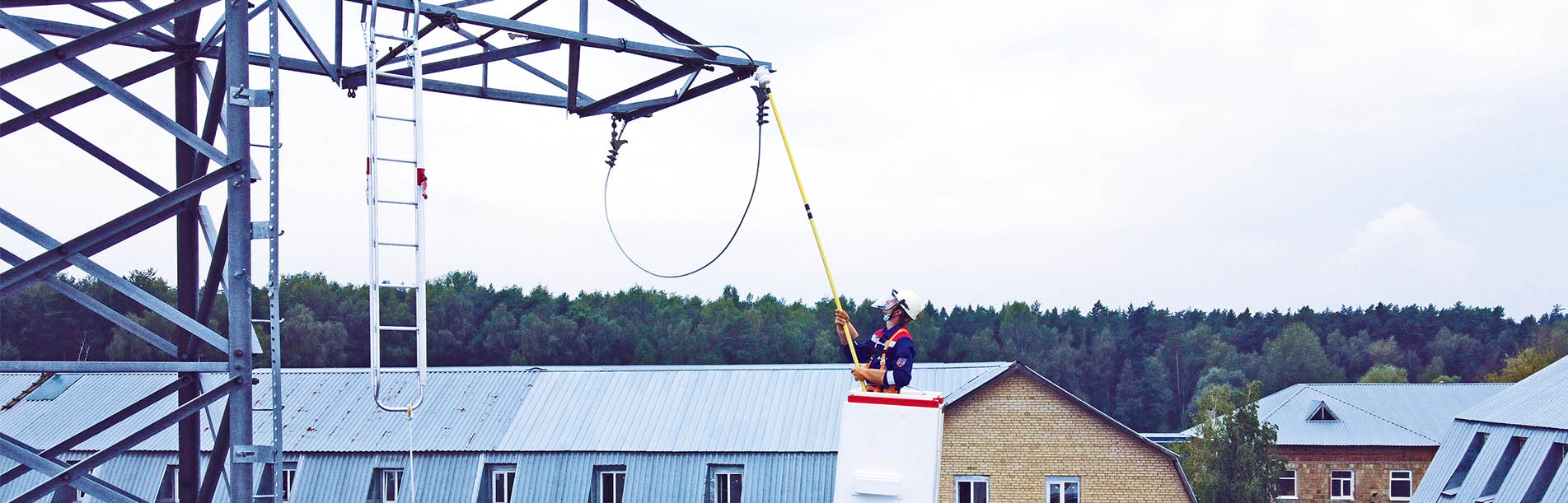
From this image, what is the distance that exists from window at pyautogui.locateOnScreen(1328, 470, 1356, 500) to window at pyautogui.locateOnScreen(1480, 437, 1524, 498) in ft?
37.3

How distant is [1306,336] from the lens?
326 ft

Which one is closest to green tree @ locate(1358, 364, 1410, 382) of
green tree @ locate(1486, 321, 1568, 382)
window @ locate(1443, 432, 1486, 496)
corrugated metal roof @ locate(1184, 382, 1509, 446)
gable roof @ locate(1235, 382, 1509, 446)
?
green tree @ locate(1486, 321, 1568, 382)

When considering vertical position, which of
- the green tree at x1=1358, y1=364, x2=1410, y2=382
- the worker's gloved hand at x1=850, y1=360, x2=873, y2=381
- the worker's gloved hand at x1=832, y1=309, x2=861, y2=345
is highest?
the worker's gloved hand at x1=832, y1=309, x2=861, y2=345

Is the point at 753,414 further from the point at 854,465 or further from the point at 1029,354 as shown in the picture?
the point at 1029,354

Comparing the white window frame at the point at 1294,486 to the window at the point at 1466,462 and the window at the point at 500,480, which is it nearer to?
the window at the point at 1466,462

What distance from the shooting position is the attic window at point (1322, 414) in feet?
151

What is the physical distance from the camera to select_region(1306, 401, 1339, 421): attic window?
45969 millimetres

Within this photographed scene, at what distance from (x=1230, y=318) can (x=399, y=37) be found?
118 m

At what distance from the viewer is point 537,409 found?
102 feet

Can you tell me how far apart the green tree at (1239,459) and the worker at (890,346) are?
96.7 ft

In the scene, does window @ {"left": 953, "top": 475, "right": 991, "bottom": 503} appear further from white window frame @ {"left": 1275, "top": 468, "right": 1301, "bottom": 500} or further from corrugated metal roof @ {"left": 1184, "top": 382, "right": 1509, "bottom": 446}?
white window frame @ {"left": 1275, "top": 468, "right": 1301, "bottom": 500}

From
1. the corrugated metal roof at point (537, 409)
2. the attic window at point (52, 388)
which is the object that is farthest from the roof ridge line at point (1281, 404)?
the attic window at point (52, 388)

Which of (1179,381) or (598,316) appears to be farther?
(1179,381)

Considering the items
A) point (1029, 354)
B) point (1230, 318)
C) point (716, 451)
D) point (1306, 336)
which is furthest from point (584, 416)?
point (1230, 318)
